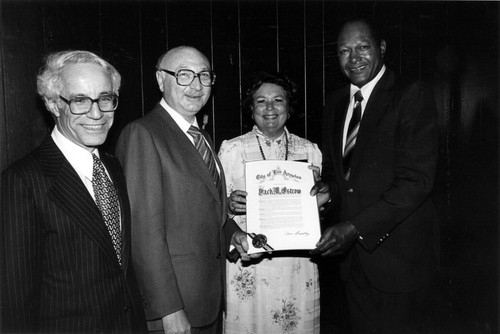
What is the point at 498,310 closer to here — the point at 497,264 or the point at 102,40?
the point at 497,264

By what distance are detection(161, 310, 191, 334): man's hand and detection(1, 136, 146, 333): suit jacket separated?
0.83 ft

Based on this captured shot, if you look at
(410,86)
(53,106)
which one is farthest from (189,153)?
(410,86)

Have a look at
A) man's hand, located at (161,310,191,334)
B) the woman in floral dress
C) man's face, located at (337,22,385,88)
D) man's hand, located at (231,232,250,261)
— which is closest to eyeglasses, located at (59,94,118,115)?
man's hand, located at (161,310,191,334)

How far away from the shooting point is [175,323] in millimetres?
1879

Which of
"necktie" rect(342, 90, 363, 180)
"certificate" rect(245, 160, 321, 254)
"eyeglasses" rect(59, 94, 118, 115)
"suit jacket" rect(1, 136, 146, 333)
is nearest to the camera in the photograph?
"suit jacket" rect(1, 136, 146, 333)

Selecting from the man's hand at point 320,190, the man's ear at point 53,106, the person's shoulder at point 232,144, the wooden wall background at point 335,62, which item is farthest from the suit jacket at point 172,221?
the wooden wall background at point 335,62

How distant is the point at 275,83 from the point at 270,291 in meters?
1.41

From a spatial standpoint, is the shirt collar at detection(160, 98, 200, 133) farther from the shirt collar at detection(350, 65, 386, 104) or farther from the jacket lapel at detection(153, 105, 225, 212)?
the shirt collar at detection(350, 65, 386, 104)

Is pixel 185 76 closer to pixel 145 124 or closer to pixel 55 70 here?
pixel 145 124

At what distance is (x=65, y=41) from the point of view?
7.89ft

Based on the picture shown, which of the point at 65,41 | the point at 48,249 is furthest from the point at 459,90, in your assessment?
the point at 48,249

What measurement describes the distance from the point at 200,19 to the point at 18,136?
1723mm

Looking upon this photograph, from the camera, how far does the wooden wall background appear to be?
112 inches

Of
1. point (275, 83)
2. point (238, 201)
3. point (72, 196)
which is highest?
point (275, 83)
